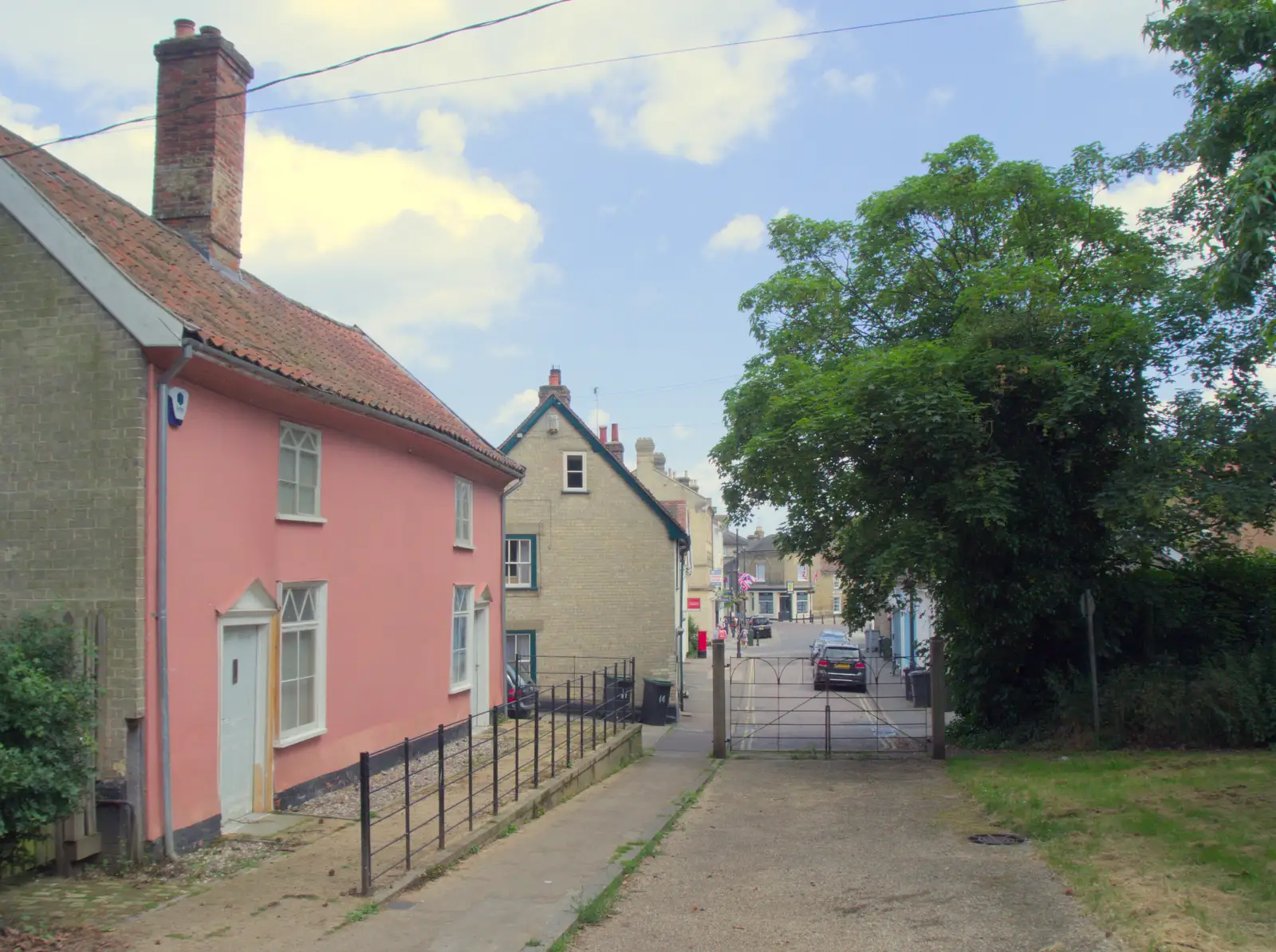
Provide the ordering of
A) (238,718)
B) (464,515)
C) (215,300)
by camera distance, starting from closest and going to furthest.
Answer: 1. (238,718)
2. (215,300)
3. (464,515)

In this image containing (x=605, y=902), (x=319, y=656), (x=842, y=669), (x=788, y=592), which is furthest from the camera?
(x=788, y=592)

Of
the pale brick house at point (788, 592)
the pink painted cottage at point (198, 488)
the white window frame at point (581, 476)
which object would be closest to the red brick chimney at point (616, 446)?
the white window frame at point (581, 476)

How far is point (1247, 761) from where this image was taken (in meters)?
13.9

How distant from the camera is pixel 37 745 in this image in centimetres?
691

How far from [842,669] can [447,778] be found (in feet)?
71.6

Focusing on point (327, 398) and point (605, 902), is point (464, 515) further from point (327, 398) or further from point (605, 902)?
point (605, 902)

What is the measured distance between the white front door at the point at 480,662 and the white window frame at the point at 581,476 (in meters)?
12.6

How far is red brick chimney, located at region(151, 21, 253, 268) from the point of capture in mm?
12898

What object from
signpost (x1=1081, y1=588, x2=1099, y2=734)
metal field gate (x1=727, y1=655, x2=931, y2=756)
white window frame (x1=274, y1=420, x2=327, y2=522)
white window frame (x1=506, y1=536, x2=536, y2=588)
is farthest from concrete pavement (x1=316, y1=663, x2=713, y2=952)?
white window frame (x1=506, y1=536, x2=536, y2=588)

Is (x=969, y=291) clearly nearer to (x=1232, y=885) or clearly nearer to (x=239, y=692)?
(x=1232, y=885)

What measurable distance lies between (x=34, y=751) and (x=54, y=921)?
3.70 feet

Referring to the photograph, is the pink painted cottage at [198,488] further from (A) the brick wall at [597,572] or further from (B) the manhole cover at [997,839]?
(A) the brick wall at [597,572]

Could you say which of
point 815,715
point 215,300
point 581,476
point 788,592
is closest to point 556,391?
point 581,476

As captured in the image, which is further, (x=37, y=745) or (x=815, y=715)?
(x=815, y=715)
